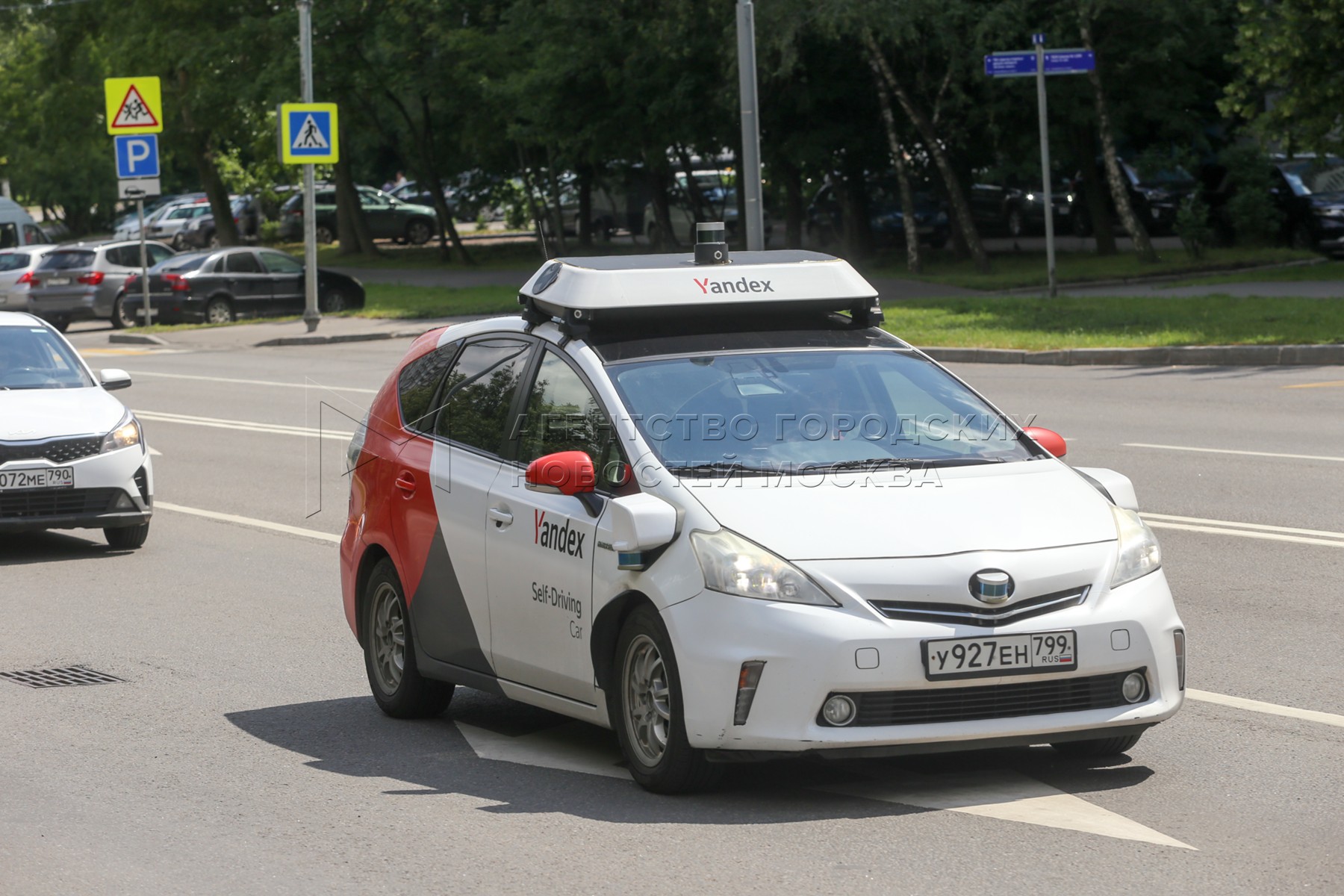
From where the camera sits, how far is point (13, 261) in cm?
3891

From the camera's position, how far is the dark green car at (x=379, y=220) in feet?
201

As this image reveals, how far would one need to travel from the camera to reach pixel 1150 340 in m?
21.4

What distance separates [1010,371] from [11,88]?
60.5m

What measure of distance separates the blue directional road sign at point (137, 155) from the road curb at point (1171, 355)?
57.6ft

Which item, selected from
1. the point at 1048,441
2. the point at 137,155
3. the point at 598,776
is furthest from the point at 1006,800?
the point at 137,155

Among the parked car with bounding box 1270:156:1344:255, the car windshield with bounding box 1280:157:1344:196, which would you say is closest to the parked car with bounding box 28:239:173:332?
the parked car with bounding box 1270:156:1344:255

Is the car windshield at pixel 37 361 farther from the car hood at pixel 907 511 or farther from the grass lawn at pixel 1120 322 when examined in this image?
the grass lawn at pixel 1120 322

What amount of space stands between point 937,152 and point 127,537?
2523 centimetres

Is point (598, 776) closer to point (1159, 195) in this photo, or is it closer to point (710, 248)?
point (710, 248)

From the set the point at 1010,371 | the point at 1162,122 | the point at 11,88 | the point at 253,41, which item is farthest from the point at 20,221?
the point at 1010,371

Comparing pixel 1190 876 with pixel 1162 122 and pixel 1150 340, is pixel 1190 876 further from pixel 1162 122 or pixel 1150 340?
pixel 1162 122

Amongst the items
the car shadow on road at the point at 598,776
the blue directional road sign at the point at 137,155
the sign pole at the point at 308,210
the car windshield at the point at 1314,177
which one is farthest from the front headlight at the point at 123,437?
the car windshield at the point at 1314,177

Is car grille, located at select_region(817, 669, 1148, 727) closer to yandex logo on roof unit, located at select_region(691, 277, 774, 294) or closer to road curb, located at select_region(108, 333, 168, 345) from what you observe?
yandex logo on roof unit, located at select_region(691, 277, 774, 294)

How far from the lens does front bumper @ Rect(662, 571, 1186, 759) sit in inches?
207
